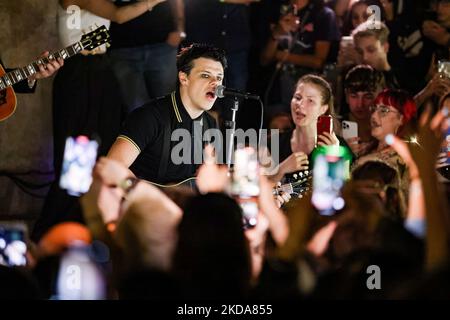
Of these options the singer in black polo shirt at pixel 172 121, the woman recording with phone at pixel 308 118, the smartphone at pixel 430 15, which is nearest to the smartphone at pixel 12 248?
the singer in black polo shirt at pixel 172 121

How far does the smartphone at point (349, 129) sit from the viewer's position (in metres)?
7.50

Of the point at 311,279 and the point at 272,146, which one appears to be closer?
the point at 311,279

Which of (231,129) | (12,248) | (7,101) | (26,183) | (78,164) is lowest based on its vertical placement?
(12,248)

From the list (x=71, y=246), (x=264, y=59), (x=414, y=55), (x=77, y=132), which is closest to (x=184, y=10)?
(x=264, y=59)

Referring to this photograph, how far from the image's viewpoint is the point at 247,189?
6188mm

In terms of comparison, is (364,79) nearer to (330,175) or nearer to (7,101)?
(330,175)

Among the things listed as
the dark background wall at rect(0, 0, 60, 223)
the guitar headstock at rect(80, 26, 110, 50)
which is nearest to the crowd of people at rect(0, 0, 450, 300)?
the dark background wall at rect(0, 0, 60, 223)

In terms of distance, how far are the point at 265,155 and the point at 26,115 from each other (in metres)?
1.94

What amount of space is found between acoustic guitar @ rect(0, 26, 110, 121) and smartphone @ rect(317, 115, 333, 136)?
156 cm

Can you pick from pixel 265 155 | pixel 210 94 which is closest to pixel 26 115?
pixel 210 94

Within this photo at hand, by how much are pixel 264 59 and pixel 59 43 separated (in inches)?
63.0

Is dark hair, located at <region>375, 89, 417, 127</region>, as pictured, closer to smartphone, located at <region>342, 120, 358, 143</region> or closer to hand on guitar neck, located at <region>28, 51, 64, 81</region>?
smartphone, located at <region>342, 120, 358, 143</region>
